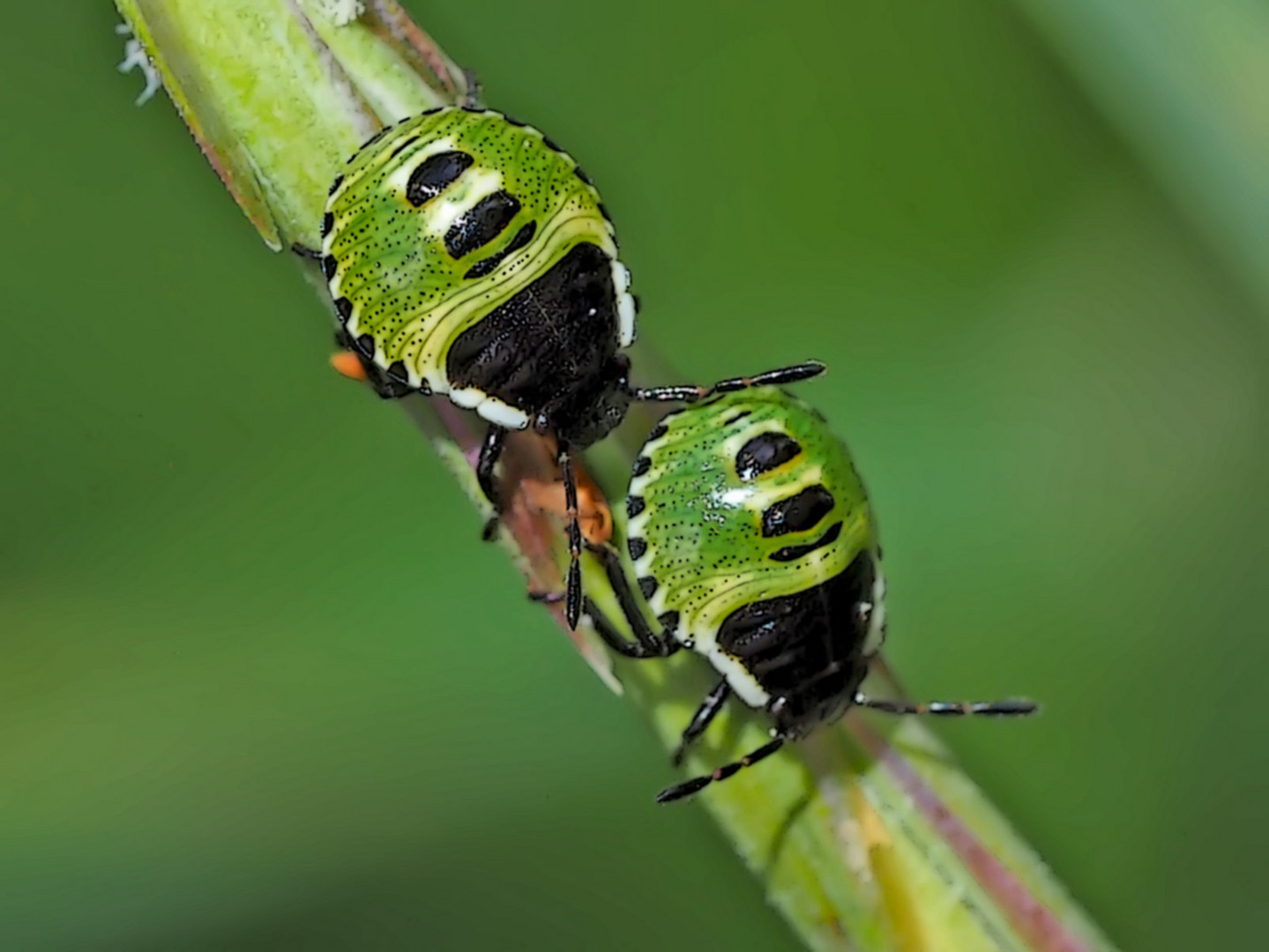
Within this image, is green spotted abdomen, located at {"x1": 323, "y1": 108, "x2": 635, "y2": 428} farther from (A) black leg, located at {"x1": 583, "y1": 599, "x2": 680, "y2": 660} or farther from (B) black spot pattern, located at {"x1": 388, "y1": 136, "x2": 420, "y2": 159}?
(A) black leg, located at {"x1": 583, "y1": 599, "x2": 680, "y2": 660}

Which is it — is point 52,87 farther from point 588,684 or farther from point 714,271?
point 588,684

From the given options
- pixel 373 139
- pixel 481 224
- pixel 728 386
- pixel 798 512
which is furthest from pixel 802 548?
pixel 373 139

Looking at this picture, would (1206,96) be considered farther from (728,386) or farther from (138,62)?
(138,62)

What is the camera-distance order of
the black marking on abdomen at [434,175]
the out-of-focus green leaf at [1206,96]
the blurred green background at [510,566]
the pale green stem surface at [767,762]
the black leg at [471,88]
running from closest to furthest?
the out-of-focus green leaf at [1206,96] < the pale green stem surface at [767,762] < the black marking on abdomen at [434,175] < the black leg at [471,88] < the blurred green background at [510,566]

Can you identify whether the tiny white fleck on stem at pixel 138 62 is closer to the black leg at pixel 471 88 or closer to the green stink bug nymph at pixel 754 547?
the black leg at pixel 471 88

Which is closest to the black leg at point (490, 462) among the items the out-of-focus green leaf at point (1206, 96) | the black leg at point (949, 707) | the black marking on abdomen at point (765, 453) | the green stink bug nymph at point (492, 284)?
the green stink bug nymph at point (492, 284)

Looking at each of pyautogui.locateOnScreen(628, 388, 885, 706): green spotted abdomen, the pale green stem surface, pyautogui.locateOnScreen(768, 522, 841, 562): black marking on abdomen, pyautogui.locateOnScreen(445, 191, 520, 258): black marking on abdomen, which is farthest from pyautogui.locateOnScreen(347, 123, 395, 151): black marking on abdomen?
pyautogui.locateOnScreen(768, 522, 841, 562): black marking on abdomen

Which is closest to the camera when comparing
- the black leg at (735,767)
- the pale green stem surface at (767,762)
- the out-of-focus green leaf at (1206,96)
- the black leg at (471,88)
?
the out-of-focus green leaf at (1206,96)
